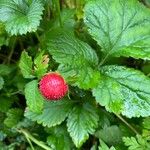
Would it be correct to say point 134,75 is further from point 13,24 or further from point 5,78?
point 5,78

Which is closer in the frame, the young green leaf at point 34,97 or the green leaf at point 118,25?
the young green leaf at point 34,97

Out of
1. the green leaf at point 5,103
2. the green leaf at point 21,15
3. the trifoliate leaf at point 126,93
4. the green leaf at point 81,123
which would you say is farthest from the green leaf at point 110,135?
the green leaf at point 21,15

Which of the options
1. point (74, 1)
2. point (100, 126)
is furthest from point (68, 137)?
point (74, 1)

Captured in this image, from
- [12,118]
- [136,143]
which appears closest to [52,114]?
[12,118]

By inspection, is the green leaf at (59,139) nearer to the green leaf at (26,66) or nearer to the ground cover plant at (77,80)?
the ground cover plant at (77,80)

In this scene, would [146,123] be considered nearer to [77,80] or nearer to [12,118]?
[77,80]
